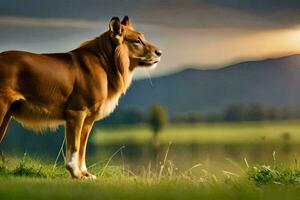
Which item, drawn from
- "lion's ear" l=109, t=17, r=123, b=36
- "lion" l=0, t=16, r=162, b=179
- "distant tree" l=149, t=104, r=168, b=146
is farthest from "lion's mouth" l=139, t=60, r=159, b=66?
"distant tree" l=149, t=104, r=168, b=146

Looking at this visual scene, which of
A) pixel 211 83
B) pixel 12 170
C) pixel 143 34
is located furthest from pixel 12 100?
pixel 211 83

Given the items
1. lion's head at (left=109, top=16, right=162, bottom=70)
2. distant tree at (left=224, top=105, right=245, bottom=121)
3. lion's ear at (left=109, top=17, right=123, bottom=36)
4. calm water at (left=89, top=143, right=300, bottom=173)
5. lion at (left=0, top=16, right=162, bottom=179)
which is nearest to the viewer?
lion at (left=0, top=16, right=162, bottom=179)

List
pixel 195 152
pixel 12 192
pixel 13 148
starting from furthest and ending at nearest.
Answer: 1. pixel 195 152
2. pixel 13 148
3. pixel 12 192

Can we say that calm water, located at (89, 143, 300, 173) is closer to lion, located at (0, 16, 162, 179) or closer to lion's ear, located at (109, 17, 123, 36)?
lion, located at (0, 16, 162, 179)

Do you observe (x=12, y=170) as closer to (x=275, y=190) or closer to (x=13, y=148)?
(x=13, y=148)

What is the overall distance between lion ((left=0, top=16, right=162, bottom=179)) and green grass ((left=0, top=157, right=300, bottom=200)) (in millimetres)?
379

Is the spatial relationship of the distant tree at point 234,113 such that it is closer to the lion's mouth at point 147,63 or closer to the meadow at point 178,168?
the meadow at point 178,168

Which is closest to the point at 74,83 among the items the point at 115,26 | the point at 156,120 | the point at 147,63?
the point at 115,26

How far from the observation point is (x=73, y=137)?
6.31 metres

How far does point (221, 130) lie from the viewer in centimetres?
857

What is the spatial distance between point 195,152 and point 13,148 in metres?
1.69

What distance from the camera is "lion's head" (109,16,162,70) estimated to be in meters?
6.60

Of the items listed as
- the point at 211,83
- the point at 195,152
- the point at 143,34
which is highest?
the point at 143,34

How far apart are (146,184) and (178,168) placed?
1.14 metres
